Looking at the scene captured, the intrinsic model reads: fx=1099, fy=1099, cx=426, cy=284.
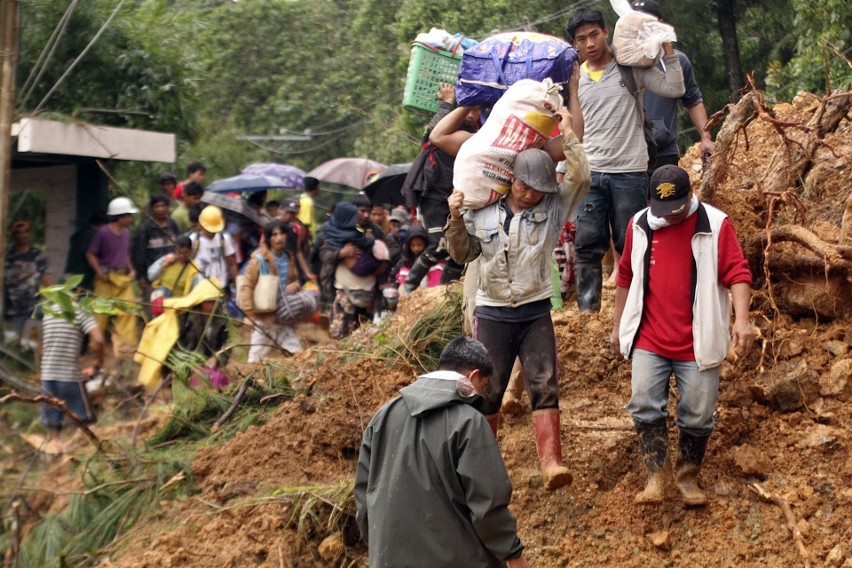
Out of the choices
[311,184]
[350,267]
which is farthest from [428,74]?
[311,184]

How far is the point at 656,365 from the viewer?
5707 millimetres

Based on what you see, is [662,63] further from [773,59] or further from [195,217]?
[773,59]

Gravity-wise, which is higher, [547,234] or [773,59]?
[773,59]

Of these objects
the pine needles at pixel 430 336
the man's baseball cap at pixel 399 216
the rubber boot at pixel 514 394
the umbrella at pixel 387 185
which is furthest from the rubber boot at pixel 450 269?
the umbrella at pixel 387 185

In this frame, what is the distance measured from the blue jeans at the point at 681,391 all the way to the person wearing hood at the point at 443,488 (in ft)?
4.93

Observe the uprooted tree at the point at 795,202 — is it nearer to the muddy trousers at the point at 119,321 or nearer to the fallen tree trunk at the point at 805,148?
the fallen tree trunk at the point at 805,148

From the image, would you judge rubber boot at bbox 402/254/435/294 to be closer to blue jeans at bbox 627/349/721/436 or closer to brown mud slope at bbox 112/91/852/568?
brown mud slope at bbox 112/91/852/568

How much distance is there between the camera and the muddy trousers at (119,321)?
38.6 ft

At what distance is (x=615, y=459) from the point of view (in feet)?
21.2

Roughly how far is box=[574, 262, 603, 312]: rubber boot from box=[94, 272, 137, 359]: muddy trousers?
19.4ft

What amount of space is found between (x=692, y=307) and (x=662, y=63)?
92.2 inches

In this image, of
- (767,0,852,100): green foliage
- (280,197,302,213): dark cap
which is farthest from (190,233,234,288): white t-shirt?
(767,0,852,100): green foliage

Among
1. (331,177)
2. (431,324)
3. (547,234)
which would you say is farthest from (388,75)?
(547,234)

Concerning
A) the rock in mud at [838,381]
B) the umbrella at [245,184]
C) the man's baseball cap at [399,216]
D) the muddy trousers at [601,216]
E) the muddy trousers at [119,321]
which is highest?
the muddy trousers at [601,216]
